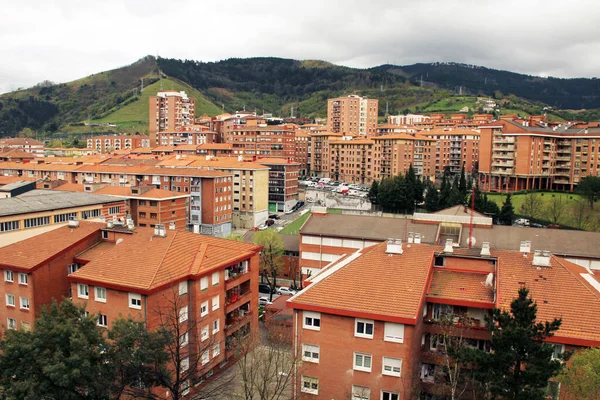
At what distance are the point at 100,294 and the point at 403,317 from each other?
42.8 ft

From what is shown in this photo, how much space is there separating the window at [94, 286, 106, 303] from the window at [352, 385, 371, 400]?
11303 millimetres

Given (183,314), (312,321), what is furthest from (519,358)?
(183,314)

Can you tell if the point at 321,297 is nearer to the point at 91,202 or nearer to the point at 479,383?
the point at 479,383

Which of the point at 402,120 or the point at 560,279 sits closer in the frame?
the point at 560,279

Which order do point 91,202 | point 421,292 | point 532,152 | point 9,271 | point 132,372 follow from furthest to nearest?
1. point 532,152
2. point 91,202
3. point 9,271
4. point 421,292
5. point 132,372

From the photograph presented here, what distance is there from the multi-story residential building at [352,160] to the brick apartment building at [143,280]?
72556 mm

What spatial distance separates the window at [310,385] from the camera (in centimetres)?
1752

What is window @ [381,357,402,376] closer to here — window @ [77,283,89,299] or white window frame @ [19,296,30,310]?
window @ [77,283,89,299]

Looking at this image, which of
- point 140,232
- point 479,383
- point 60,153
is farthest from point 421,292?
point 60,153

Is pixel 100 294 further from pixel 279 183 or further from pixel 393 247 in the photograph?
pixel 279 183

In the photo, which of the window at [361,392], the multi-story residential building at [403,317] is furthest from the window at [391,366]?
the window at [361,392]

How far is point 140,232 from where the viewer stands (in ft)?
81.4

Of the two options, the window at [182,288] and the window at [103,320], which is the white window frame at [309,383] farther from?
the window at [103,320]

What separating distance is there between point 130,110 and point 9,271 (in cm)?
15169
